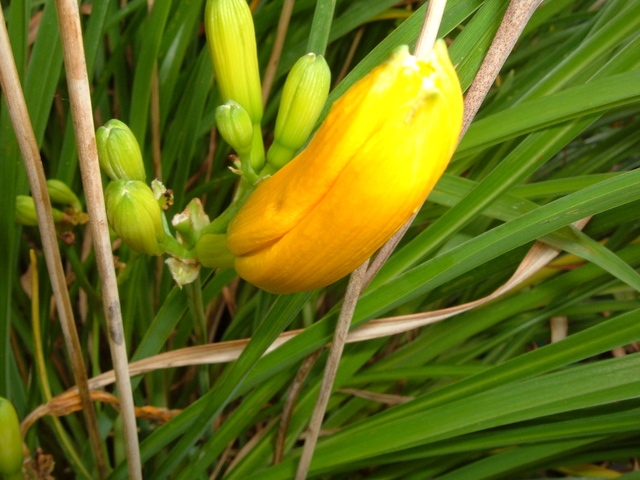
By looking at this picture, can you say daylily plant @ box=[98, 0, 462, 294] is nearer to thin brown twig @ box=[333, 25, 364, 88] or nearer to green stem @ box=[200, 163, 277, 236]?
green stem @ box=[200, 163, 277, 236]

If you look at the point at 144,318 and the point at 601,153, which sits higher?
the point at 601,153

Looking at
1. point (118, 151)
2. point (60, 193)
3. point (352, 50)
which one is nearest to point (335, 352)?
point (118, 151)

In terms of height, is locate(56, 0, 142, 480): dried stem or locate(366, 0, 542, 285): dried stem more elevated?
locate(366, 0, 542, 285): dried stem

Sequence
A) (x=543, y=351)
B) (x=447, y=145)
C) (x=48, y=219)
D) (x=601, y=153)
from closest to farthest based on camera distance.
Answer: (x=447, y=145) < (x=48, y=219) < (x=543, y=351) < (x=601, y=153)

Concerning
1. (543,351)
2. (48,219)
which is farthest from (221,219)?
(543,351)

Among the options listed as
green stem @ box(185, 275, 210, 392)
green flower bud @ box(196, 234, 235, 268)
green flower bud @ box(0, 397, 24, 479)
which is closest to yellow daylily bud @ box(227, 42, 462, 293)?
green flower bud @ box(196, 234, 235, 268)

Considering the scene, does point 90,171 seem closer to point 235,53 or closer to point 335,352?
point 235,53

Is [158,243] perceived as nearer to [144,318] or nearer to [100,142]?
[100,142]

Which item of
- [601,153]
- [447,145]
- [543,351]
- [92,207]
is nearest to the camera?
[447,145]
